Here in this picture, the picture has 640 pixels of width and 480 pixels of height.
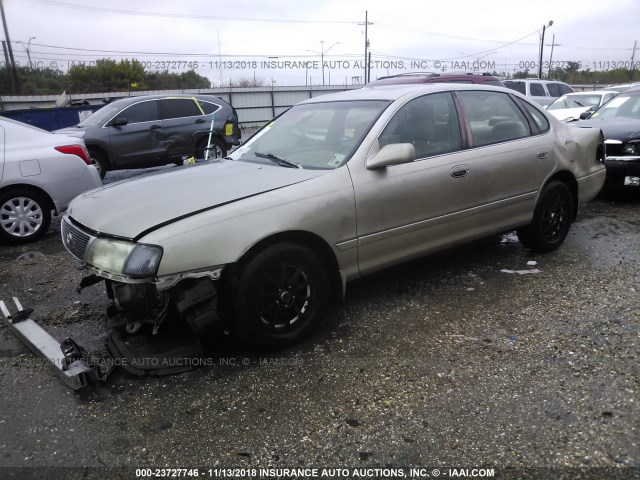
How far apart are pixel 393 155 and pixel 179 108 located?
863 cm

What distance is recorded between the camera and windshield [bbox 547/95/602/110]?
505 inches

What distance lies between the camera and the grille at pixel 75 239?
2982mm

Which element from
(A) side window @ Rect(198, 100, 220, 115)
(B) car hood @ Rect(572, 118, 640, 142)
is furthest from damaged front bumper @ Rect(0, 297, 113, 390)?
(A) side window @ Rect(198, 100, 220, 115)

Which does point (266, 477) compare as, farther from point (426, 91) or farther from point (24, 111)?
point (24, 111)

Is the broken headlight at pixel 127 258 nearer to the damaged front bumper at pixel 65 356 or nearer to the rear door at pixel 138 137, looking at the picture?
the damaged front bumper at pixel 65 356

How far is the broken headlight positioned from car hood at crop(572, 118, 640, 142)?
264 inches

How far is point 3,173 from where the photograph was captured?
18.0ft

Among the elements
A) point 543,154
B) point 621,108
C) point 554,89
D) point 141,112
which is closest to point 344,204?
point 543,154

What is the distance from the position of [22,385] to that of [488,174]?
359 cm

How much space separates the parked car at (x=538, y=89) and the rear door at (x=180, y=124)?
29.9ft

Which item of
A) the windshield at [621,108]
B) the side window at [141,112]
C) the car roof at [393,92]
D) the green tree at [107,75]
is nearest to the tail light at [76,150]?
the car roof at [393,92]

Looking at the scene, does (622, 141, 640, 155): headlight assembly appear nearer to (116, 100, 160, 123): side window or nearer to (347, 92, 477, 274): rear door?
(347, 92, 477, 274): rear door

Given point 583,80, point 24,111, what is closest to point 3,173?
point 24,111

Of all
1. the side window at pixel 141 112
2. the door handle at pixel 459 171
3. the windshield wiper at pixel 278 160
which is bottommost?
the door handle at pixel 459 171
